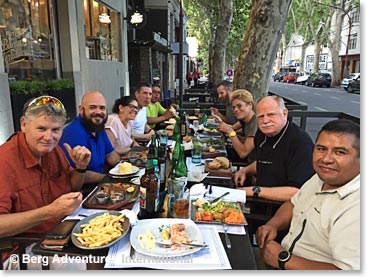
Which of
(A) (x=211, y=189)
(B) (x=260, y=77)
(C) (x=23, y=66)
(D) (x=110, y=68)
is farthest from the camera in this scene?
(D) (x=110, y=68)

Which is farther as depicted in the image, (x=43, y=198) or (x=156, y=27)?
(x=156, y=27)

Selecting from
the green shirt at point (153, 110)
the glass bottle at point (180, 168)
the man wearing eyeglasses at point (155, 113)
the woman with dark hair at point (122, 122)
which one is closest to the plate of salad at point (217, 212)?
the glass bottle at point (180, 168)

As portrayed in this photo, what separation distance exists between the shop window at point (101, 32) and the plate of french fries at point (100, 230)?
6232mm

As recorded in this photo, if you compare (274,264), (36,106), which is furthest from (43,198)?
(274,264)

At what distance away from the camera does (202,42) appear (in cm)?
3603

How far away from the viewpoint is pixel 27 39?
5215 mm

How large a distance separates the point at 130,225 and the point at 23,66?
4534mm

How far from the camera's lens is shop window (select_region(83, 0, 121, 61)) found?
24.4 ft

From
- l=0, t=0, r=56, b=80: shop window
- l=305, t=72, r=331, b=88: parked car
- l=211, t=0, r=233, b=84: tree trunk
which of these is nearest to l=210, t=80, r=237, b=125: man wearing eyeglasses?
l=0, t=0, r=56, b=80: shop window

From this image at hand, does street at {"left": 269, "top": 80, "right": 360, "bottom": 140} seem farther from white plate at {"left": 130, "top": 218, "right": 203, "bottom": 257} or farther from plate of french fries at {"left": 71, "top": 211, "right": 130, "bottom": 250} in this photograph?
plate of french fries at {"left": 71, "top": 211, "right": 130, "bottom": 250}

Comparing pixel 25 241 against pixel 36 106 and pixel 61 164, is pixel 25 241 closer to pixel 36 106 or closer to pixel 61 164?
pixel 61 164

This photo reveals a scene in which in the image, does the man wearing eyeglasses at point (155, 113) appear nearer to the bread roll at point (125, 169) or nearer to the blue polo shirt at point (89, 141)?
the blue polo shirt at point (89, 141)

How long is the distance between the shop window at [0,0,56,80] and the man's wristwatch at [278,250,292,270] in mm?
4422

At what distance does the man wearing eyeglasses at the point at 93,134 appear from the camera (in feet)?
8.11
